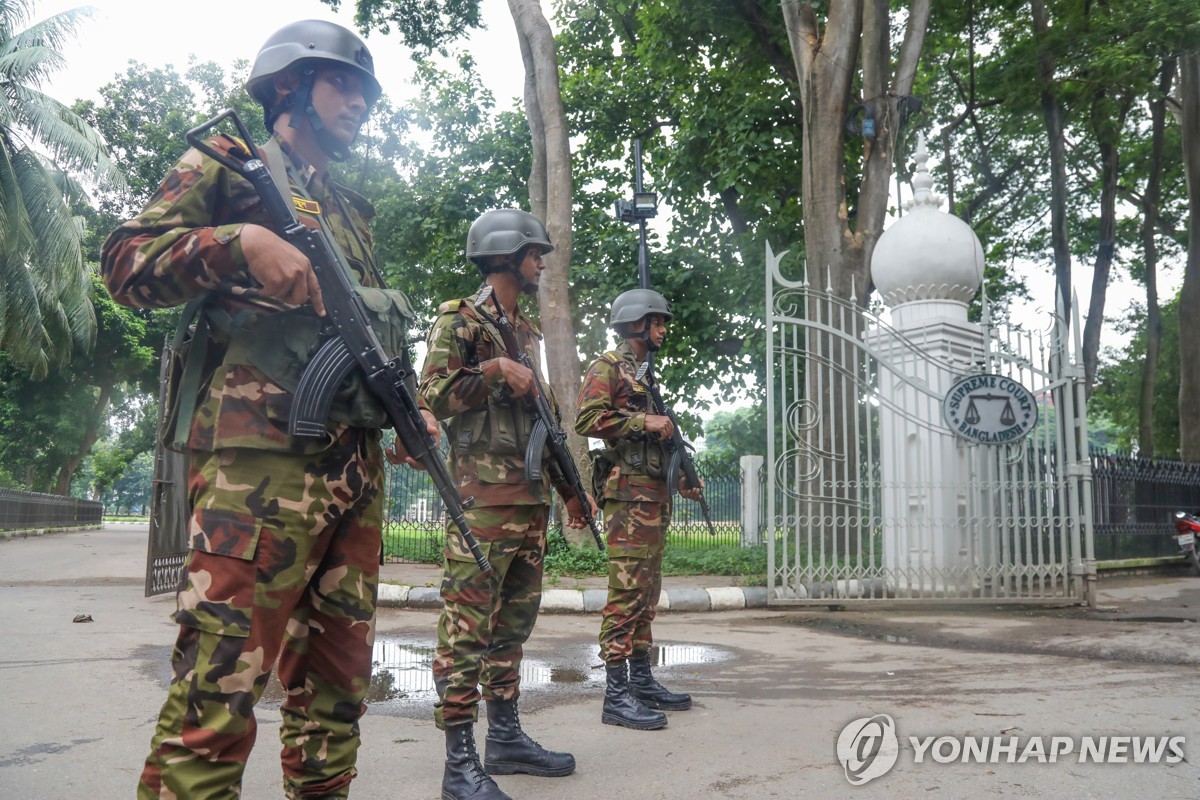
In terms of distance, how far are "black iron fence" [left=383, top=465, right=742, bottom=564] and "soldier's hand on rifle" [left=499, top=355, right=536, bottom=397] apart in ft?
29.2

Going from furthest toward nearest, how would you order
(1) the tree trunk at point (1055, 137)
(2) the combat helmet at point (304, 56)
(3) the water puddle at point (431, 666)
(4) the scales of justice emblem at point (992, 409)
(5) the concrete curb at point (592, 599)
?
(1) the tree trunk at point (1055, 137)
(5) the concrete curb at point (592, 599)
(4) the scales of justice emblem at point (992, 409)
(3) the water puddle at point (431, 666)
(2) the combat helmet at point (304, 56)

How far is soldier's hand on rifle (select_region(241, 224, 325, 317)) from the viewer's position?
2.00 m

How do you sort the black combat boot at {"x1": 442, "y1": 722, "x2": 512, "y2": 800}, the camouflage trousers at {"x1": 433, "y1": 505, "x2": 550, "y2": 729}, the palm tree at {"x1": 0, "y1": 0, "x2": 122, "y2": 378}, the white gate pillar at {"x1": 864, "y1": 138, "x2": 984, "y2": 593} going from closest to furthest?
the black combat boot at {"x1": 442, "y1": 722, "x2": 512, "y2": 800}, the camouflage trousers at {"x1": 433, "y1": 505, "x2": 550, "y2": 729}, the white gate pillar at {"x1": 864, "y1": 138, "x2": 984, "y2": 593}, the palm tree at {"x1": 0, "y1": 0, "x2": 122, "y2": 378}

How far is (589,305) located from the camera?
18078 mm

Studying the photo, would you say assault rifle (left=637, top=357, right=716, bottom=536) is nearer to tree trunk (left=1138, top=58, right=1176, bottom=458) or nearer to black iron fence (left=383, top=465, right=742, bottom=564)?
black iron fence (left=383, top=465, right=742, bottom=564)

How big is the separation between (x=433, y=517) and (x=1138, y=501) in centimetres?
1041

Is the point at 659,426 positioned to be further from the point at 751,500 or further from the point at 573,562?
the point at 751,500

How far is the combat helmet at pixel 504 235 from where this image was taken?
362 centimetres

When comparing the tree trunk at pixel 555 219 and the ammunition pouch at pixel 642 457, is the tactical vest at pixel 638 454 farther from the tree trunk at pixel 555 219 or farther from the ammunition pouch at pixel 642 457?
the tree trunk at pixel 555 219

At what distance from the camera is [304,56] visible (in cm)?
234

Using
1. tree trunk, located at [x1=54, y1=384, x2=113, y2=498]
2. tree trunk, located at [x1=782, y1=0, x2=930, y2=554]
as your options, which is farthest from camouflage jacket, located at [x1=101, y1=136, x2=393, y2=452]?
tree trunk, located at [x1=54, y1=384, x2=113, y2=498]

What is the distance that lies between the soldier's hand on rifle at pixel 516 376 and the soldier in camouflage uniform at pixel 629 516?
3.30 ft

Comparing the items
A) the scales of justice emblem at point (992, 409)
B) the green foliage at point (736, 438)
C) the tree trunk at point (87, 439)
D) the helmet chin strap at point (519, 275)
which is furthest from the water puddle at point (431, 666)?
the tree trunk at point (87, 439)

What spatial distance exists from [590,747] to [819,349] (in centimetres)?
601
